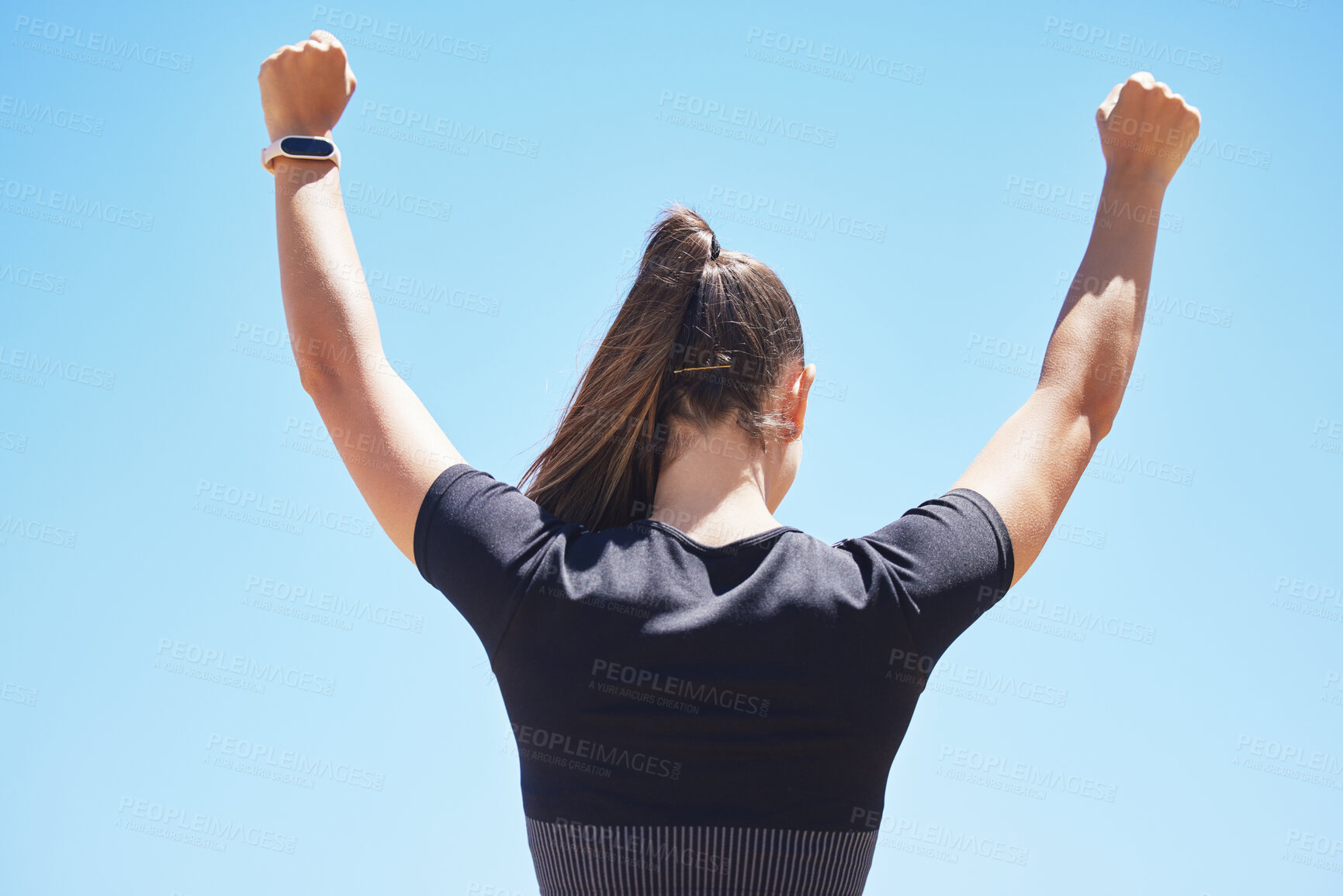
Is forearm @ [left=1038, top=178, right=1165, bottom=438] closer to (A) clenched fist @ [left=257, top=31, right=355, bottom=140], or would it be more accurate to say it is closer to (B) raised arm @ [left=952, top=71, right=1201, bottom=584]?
(B) raised arm @ [left=952, top=71, right=1201, bottom=584]

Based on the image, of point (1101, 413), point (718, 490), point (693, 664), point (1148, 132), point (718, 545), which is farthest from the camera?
point (1148, 132)

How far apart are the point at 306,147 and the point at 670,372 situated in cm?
107

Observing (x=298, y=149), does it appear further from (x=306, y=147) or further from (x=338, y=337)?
(x=338, y=337)

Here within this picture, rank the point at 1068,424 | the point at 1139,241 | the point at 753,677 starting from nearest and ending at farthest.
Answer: the point at 753,677
the point at 1068,424
the point at 1139,241

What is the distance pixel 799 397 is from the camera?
2.66 meters

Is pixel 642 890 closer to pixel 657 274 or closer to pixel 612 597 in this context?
pixel 612 597

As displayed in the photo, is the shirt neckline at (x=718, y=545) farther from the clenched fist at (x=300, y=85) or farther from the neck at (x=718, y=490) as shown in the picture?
the clenched fist at (x=300, y=85)

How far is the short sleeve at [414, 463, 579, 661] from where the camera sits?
2.12 m

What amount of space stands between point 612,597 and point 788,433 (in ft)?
2.39

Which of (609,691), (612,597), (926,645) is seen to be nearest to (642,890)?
(609,691)

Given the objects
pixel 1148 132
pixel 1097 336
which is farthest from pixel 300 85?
pixel 1148 132

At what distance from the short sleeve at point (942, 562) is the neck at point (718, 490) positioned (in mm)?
247

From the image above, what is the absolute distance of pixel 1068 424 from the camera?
245cm

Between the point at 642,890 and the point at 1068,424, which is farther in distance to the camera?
the point at 1068,424
